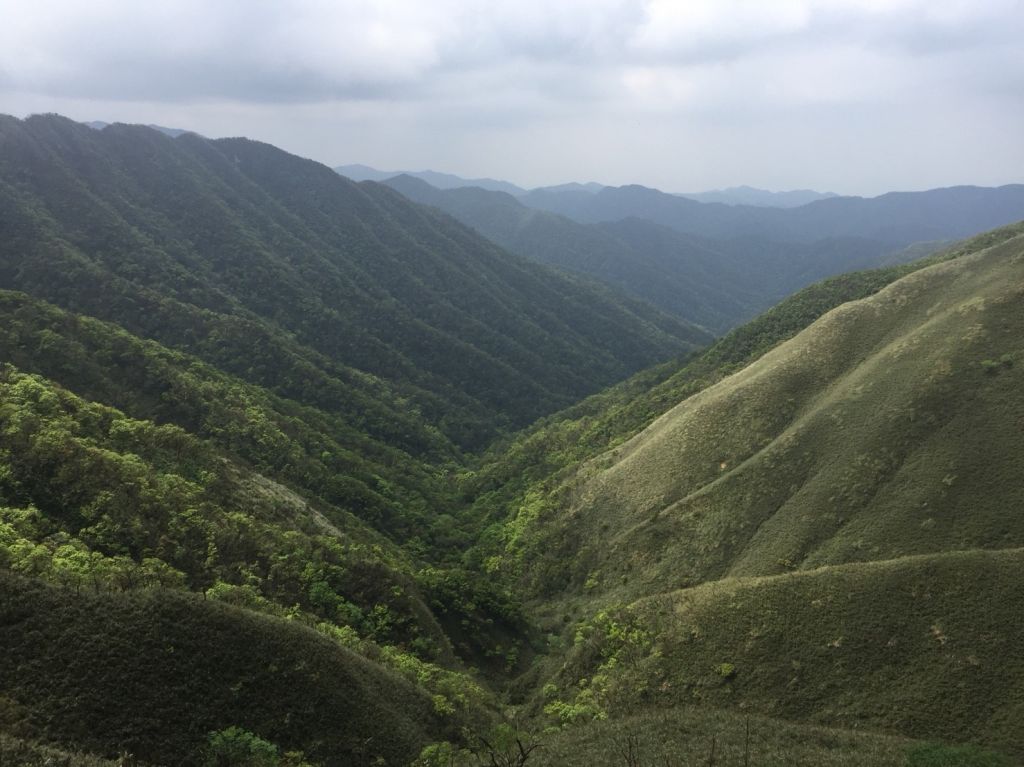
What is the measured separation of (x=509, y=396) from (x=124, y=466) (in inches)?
5085

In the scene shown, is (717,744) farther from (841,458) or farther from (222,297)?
(222,297)

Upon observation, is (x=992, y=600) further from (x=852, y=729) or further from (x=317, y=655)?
(x=317, y=655)

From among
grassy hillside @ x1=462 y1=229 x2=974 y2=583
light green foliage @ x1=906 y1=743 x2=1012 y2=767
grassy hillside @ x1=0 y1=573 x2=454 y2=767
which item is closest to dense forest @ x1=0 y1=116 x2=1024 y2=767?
grassy hillside @ x1=0 y1=573 x2=454 y2=767

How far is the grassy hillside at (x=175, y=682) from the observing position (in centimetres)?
2412

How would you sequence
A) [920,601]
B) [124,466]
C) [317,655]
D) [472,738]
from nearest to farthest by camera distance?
[317,655] < [472,738] < [920,601] < [124,466]

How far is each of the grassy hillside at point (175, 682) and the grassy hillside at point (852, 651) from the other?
15.8m

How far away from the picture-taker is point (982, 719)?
1138 inches

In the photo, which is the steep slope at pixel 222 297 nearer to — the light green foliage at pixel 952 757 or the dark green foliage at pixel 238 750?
the dark green foliage at pixel 238 750

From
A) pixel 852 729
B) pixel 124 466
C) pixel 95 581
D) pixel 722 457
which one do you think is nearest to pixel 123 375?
pixel 124 466

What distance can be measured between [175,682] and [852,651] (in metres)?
34.5

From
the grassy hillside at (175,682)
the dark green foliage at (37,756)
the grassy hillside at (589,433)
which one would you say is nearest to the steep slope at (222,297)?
the grassy hillside at (589,433)

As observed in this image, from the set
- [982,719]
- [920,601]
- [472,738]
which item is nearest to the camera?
[982,719]

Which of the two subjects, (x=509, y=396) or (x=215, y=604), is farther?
(x=509, y=396)

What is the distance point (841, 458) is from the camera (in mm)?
53781
